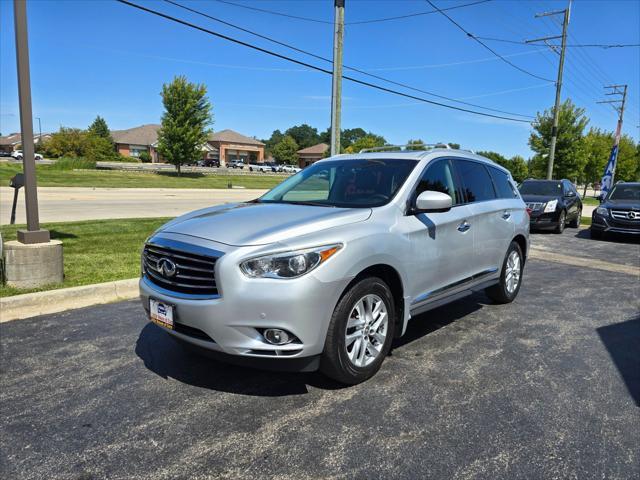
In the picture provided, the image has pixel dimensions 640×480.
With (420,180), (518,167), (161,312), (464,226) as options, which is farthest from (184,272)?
(518,167)

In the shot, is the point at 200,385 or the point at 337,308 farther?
the point at 200,385

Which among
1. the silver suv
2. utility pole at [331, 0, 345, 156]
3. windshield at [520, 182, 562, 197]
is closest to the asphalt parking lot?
the silver suv

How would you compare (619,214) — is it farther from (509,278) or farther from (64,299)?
(64,299)

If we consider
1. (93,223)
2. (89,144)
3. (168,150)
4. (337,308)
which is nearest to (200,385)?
(337,308)

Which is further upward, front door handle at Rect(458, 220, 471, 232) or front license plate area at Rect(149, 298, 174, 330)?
front door handle at Rect(458, 220, 471, 232)

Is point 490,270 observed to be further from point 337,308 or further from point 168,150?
point 168,150

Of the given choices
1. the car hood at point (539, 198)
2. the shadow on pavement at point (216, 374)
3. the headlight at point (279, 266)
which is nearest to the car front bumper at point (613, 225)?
the car hood at point (539, 198)

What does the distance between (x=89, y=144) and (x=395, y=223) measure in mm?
69132

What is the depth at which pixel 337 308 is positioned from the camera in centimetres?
328

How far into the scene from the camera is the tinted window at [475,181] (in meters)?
5.04

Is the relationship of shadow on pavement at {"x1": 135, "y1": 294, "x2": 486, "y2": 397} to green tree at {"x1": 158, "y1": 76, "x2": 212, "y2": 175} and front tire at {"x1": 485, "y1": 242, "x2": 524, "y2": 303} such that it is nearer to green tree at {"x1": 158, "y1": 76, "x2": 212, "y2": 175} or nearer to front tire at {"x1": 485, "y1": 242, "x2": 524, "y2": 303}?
front tire at {"x1": 485, "y1": 242, "x2": 524, "y2": 303}

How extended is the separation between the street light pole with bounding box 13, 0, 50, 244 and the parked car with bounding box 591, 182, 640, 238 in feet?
42.9

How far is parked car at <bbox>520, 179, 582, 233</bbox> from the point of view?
14.2m

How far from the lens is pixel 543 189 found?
50.0 feet
